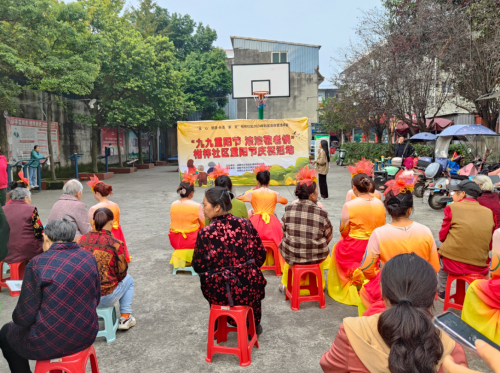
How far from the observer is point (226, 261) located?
259 centimetres

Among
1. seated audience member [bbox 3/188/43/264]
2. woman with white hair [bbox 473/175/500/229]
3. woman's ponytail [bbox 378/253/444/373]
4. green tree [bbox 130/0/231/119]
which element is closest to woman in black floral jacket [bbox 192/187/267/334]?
woman's ponytail [bbox 378/253/444/373]

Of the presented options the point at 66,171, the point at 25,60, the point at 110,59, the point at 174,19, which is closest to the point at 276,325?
the point at 25,60

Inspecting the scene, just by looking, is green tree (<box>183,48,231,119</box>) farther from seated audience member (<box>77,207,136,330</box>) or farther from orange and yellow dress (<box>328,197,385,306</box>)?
seated audience member (<box>77,207,136,330</box>)

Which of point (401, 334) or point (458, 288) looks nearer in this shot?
point (401, 334)

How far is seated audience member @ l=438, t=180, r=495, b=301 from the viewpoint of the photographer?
10.4 feet

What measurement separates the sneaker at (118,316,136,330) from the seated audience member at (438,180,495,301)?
272 cm

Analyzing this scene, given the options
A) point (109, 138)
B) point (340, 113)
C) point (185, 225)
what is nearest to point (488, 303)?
point (185, 225)

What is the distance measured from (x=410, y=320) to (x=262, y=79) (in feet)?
48.6

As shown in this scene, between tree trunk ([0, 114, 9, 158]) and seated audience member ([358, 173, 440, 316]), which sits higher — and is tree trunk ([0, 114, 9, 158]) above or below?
above

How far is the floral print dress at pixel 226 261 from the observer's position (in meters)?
2.58

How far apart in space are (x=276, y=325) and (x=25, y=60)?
10.2m

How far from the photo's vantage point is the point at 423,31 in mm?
12992

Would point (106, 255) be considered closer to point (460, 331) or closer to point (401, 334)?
point (401, 334)

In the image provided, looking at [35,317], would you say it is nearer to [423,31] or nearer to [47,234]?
[47,234]
